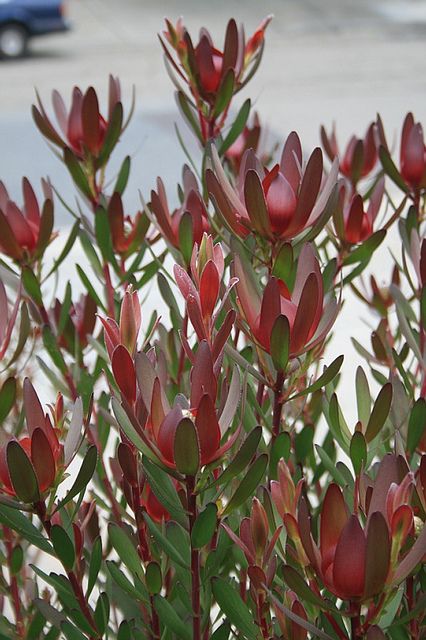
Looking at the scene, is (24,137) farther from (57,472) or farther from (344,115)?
(57,472)

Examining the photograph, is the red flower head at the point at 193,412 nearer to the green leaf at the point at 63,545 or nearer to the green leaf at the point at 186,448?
the green leaf at the point at 186,448

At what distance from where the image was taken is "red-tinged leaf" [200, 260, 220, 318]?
2.60 feet

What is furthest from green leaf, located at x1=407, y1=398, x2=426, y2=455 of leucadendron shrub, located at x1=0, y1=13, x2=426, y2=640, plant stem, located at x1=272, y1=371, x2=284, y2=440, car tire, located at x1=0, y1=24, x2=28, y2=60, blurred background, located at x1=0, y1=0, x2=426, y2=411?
car tire, located at x1=0, y1=24, x2=28, y2=60

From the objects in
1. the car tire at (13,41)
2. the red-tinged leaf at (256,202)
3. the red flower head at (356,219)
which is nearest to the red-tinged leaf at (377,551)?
the red-tinged leaf at (256,202)

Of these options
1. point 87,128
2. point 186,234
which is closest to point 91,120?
point 87,128

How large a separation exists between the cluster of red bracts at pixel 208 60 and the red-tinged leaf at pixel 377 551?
683 mm

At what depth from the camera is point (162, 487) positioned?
80 cm

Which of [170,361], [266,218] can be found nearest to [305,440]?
[170,361]

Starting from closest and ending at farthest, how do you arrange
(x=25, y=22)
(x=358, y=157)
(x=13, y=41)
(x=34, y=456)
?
(x=34, y=456) → (x=358, y=157) → (x=25, y=22) → (x=13, y=41)

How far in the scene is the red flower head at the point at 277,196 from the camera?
0.90 metres

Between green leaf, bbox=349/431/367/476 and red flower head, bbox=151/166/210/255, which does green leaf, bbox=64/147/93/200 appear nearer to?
red flower head, bbox=151/166/210/255

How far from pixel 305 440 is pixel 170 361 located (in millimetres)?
246

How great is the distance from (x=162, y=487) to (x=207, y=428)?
102 mm

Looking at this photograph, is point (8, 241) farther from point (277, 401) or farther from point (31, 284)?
point (277, 401)
